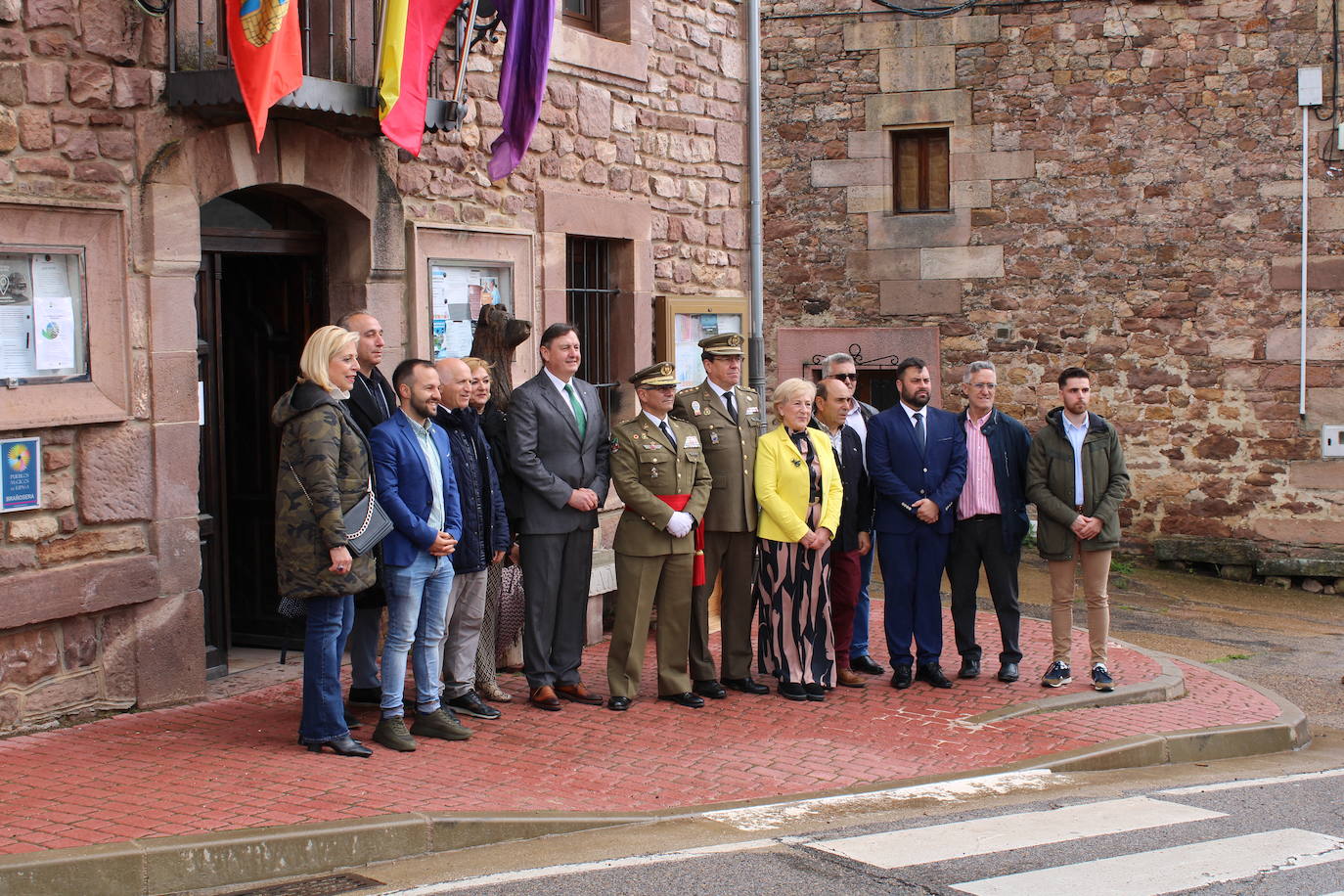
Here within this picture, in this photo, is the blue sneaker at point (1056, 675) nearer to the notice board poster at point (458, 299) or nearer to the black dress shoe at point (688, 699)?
the black dress shoe at point (688, 699)

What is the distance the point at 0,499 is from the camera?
23.7ft

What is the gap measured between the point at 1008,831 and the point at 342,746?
3.03 m

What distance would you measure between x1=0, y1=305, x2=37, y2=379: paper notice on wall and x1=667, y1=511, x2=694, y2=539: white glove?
3.36m

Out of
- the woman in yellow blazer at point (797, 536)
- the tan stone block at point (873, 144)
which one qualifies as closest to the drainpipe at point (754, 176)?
the woman in yellow blazer at point (797, 536)

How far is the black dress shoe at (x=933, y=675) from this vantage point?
938 centimetres

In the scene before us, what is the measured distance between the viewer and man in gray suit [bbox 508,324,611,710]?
27.5 ft

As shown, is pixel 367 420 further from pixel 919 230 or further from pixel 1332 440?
pixel 1332 440

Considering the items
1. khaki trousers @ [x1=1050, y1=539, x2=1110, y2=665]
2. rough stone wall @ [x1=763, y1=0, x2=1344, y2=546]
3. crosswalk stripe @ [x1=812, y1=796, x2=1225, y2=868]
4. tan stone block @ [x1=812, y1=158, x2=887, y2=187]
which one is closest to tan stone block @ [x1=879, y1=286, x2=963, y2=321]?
rough stone wall @ [x1=763, y1=0, x2=1344, y2=546]

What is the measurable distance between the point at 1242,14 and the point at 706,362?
31.9 feet

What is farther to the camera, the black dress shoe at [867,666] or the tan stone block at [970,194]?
the tan stone block at [970,194]

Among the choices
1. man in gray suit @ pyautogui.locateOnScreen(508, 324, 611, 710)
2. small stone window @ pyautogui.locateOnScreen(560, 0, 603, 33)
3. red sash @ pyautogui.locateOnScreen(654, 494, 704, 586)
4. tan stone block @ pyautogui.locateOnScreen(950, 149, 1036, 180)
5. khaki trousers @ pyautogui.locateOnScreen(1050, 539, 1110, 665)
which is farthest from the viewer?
tan stone block @ pyautogui.locateOnScreen(950, 149, 1036, 180)

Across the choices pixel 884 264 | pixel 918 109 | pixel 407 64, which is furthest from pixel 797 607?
pixel 918 109

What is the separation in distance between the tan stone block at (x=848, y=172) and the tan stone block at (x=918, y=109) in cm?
41

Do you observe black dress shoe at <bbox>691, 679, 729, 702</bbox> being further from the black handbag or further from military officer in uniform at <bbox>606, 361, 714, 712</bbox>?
the black handbag
